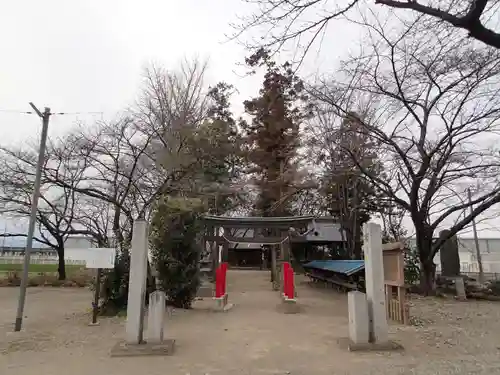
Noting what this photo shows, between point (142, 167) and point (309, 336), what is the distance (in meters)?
10.2

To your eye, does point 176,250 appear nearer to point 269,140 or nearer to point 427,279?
point 427,279

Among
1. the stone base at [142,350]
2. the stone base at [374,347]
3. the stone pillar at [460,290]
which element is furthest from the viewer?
the stone pillar at [460,290]

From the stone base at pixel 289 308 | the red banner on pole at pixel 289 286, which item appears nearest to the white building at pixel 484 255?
the red banner on pole at pixel 289 286

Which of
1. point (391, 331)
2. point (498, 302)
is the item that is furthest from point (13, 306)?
point (498, 302)

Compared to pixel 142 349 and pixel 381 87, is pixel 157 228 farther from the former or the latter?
pixel 381 87

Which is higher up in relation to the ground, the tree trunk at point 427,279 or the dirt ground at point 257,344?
the tree trunk at point 427,279

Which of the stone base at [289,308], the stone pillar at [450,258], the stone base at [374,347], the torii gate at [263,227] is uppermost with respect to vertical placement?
the torii gate at [263,227]

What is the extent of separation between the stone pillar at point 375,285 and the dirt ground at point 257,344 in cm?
45

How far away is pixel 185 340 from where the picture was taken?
23.4 feet

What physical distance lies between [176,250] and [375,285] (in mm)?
5900

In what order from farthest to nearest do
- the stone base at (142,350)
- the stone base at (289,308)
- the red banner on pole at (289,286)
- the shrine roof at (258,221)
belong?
the shrine roof at (258,221) < the red banner on pole at (289,286) < the stone base at (289,308) < the stone base at (142,350)

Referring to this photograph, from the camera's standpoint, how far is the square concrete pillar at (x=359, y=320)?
6.30 meters

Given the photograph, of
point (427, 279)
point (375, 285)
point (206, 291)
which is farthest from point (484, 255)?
point (375, 285)

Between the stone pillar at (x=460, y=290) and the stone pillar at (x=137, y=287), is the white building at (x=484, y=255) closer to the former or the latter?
the stone pillar at (x=460, y=290)
